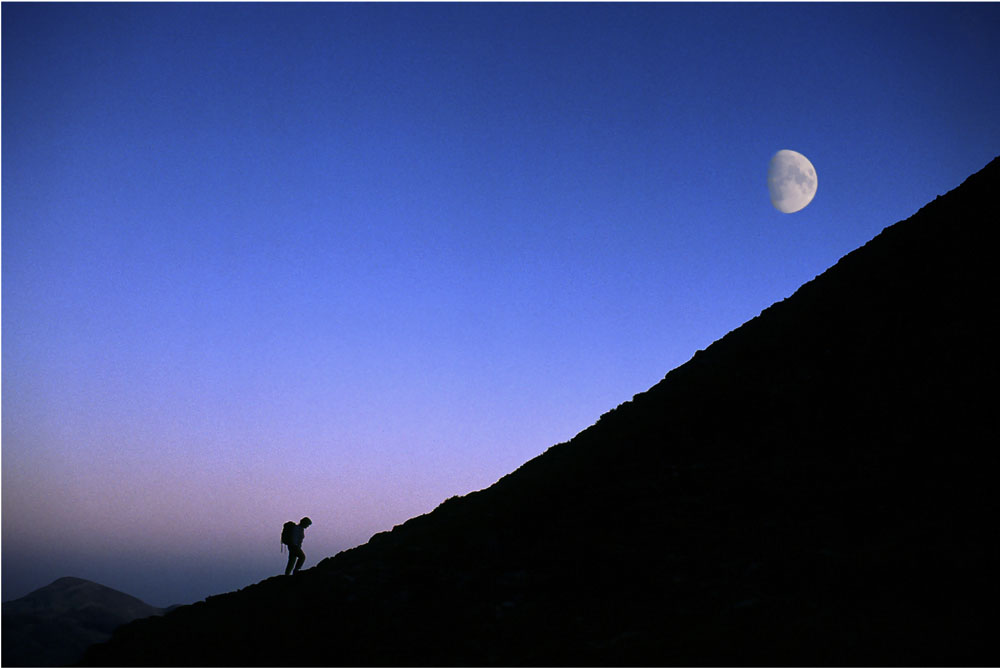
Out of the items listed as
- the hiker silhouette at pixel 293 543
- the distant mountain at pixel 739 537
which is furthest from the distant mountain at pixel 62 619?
the hiker silhouette at pixel 293 543

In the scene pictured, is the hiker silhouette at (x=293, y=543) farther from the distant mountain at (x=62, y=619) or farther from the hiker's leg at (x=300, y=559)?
the distant mountain at (x=62, y=619)

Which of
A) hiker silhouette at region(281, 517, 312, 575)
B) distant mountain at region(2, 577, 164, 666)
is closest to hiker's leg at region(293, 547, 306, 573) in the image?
hiker silhouette at region(281, 517, 312, 575)

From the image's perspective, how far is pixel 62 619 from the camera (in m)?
16.6

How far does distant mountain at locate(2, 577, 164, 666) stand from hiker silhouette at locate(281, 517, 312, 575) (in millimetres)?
4163

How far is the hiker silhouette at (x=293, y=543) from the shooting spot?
19875mm

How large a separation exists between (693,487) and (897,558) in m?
5.53

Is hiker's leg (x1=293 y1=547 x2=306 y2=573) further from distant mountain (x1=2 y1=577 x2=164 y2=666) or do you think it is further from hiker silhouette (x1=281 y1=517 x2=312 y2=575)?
distant mountain (x1=2 y1=577 x2=164 y2=666)

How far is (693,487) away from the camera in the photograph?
56.2 ft

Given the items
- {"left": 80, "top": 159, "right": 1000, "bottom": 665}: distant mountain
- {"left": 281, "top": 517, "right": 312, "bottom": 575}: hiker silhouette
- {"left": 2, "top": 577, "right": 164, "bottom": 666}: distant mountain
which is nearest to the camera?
{"left": 80, "top": 159, "right": 1000, "bottom": 665}: distant mountain

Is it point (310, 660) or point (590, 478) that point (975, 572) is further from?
point (310, 660)

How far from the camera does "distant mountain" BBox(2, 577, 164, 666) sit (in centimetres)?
1469

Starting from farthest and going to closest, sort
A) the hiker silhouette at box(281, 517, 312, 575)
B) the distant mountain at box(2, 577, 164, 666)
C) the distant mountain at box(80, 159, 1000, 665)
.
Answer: the hiker silhouette at box(281, 517, 312, 575), the distant mountain at box(2, 577, 164, 666), the distant mountain at box(80, 159, 1000, 665)

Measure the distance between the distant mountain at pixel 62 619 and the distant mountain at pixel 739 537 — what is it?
89cm

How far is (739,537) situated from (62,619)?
57.8 ft
